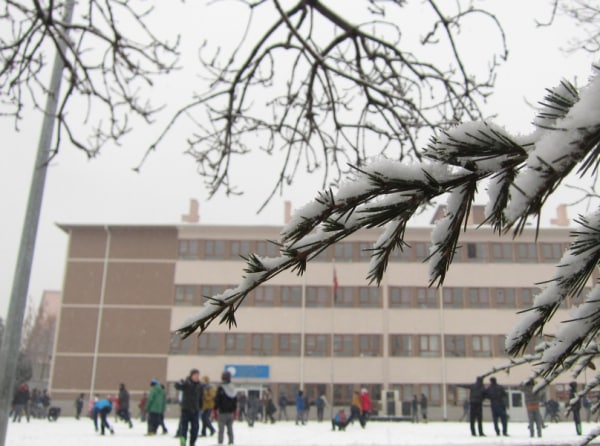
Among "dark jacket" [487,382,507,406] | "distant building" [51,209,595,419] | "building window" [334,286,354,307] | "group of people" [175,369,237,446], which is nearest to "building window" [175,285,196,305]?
"distant building" [51,209,595,419]

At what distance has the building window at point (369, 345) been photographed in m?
38.1

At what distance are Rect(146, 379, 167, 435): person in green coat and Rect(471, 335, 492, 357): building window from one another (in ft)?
86.5

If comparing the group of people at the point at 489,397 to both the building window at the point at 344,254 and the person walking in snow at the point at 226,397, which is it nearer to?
the person walking in snow at the point at 226,397

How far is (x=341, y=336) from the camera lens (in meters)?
38.6

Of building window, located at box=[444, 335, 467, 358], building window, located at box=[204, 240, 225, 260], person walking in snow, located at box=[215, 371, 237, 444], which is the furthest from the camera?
building window, located at box=[204, 240, 225, 260]

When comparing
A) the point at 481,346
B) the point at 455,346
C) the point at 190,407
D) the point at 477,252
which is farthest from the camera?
the point at 477,252

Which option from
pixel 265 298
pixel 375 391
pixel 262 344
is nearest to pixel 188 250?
pixel 265 298

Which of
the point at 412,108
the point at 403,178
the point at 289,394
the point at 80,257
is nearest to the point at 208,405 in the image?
the point at 412,108

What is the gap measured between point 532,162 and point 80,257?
43.2 metres

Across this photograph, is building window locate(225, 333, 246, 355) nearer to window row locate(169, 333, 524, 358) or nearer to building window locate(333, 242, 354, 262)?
window row locate(169, 333, 524, 358)

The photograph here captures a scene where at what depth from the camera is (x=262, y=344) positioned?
3841 cm

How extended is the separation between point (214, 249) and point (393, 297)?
492 inches

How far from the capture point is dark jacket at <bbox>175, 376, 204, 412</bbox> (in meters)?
11.1

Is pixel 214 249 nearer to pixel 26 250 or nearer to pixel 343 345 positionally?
pixel 343 345
